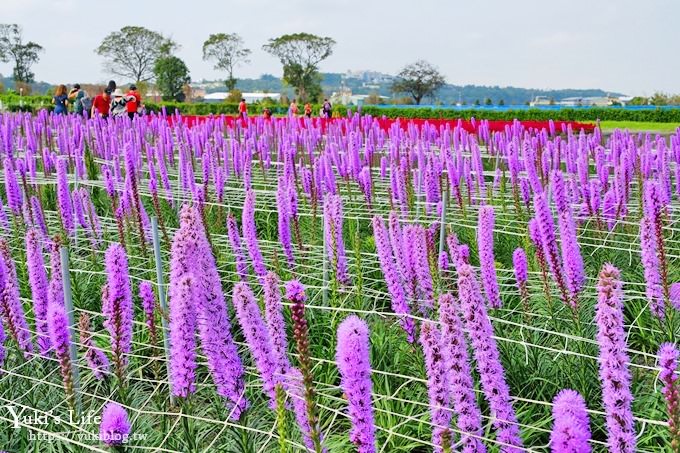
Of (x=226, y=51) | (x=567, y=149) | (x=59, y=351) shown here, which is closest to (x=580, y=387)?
(x=59, y=351)

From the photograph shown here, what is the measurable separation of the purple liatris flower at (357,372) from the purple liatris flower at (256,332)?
0.47m

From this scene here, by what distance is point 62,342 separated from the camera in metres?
2.90

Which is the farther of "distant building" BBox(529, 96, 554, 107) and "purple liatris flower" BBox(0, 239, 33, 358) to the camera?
"distant building" BBox(529, 96, 554, 107)

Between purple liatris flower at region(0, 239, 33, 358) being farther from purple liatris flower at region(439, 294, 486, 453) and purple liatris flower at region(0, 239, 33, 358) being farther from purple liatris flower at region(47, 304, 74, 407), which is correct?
purple liatris flower at region(439, 294, 486, 453)

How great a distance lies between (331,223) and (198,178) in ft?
23.3

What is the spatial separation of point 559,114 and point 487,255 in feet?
102

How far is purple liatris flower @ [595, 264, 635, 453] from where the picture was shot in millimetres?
2312

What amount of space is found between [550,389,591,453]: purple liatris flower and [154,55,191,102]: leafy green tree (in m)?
74.0

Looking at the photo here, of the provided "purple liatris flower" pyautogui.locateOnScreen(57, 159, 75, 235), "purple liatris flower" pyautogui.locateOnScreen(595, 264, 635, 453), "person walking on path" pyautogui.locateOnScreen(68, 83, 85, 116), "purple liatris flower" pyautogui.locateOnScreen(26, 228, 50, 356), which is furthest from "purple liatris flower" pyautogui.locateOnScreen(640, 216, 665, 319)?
"person walking on path" pyautogui.locateOnScreen(68, 83, 85, 116)

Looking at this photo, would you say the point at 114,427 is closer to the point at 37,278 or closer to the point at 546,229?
the point at 37,278

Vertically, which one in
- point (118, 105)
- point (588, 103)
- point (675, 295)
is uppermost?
point (118, 105)

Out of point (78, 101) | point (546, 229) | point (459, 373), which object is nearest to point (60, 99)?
point (78, 101)

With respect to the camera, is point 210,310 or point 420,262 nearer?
point 210,310

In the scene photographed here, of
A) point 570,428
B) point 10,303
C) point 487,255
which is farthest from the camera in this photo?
point 487,255
